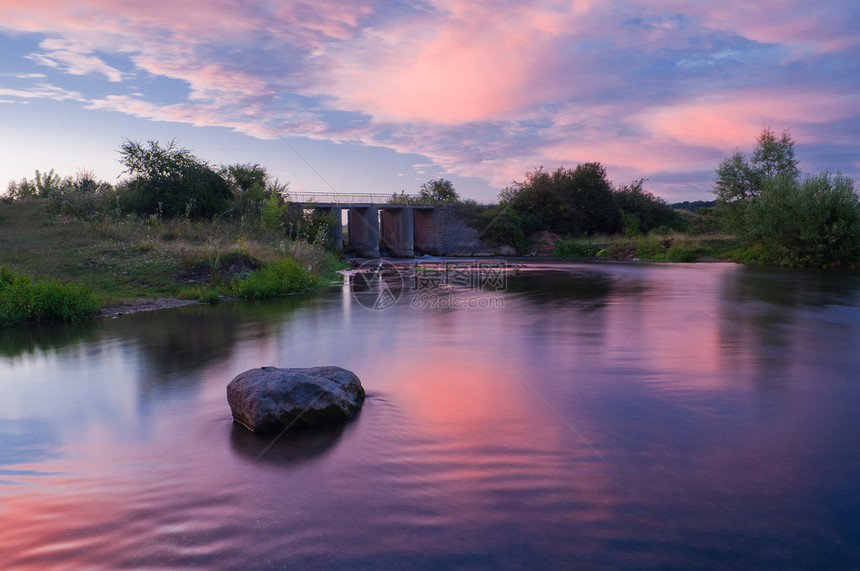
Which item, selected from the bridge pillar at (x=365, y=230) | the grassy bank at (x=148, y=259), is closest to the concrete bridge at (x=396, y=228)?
the bridge pillar at (x=365, y=230)

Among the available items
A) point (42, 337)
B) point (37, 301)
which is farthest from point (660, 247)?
point (42, 337)

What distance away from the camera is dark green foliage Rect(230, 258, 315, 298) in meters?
19.3

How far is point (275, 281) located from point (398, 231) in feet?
119

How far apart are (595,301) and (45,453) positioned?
53.5 feet

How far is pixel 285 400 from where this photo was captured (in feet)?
20.5

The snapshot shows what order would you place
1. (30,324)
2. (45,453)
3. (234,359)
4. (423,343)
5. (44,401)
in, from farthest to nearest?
(30,324), (423,343), (234,359), (44,401), (45,453)

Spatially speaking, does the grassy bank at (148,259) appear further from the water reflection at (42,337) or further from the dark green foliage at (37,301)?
the water reflection at (42,337)

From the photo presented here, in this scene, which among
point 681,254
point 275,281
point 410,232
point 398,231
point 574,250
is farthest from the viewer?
point 398,231

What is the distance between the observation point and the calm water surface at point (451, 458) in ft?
13.0

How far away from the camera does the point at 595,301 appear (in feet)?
61.8

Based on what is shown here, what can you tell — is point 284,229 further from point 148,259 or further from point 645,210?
point 645,210

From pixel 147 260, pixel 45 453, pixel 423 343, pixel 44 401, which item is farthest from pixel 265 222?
pixel 45 453

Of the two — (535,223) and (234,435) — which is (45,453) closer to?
(234,435)

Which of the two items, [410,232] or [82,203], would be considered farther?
[410,232]
